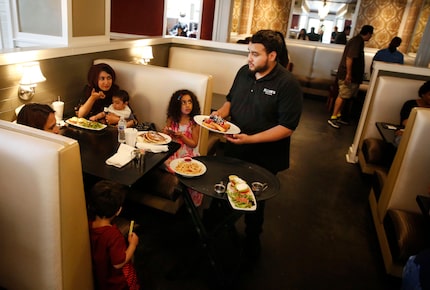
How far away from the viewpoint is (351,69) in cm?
570

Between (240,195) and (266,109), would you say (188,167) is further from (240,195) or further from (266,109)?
(266,109)

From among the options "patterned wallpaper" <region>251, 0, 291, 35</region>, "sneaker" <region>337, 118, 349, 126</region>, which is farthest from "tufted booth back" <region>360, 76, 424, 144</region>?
"patterned wallpaper" <region>251, 0, 291, 35</region>

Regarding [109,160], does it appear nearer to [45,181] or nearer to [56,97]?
[45,181]

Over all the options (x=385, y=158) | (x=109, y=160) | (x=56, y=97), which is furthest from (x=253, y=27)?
(x=109, y=160)

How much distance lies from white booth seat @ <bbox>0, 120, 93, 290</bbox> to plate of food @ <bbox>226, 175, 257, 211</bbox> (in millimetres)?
742

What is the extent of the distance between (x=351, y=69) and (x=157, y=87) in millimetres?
3849

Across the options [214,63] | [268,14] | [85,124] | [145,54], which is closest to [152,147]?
[85,124]

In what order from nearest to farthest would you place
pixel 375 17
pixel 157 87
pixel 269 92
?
1. pixel 269 92
2. pixel 157 87
3. pixel 375 17

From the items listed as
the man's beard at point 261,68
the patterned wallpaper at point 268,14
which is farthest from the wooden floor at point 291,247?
the patterned wallpaper at point 268,14

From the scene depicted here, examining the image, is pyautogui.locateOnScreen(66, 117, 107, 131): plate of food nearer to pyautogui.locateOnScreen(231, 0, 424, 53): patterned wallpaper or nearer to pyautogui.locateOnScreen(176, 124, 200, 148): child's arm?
pyautogui.locateOnScreen(176, 124, 200, 148): child's arm

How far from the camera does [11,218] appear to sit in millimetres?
1450

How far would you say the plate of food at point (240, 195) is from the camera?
175 cm

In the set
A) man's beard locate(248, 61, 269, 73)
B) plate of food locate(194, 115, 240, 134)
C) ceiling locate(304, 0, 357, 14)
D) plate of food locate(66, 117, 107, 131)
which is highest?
ceiling locate(304, 0, 357, 14)

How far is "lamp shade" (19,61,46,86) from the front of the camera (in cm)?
258
